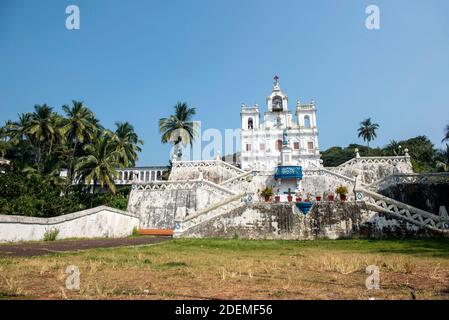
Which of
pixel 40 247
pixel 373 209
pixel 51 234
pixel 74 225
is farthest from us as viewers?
pixel 74 225

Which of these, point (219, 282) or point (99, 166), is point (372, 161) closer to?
point (99, 166)

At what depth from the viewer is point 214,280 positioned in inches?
203

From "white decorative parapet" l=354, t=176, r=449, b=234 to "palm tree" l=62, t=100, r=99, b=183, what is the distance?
103 ft

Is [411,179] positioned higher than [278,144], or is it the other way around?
[278,144]

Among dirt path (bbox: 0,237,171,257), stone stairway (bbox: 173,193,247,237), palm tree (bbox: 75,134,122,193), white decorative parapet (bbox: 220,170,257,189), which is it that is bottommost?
dirt path (bbox: 0,237,171,257)

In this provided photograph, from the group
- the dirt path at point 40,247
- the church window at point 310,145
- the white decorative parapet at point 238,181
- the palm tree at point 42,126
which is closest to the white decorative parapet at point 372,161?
the white decorative parapet at point 238,181

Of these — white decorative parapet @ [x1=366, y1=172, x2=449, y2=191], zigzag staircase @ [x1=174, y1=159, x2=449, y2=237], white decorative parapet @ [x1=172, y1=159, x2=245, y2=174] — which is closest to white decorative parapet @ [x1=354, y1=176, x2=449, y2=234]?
zigzag staircase @ [x1=174, y1=159, x2=449, y2=237]

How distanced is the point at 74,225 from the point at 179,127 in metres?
24.8

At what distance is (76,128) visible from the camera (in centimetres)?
3522

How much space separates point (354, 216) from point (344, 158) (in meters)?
61.8

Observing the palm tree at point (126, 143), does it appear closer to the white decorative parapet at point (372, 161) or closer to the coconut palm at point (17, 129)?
the coconut palm at point (17, 129)

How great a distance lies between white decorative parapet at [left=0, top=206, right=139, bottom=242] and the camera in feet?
44.8

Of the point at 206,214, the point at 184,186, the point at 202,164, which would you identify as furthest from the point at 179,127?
the point at 206,214

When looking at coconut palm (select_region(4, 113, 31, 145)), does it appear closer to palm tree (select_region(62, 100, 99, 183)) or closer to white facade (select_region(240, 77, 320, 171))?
palm tree (select_region(62, 100, 99, 183))
